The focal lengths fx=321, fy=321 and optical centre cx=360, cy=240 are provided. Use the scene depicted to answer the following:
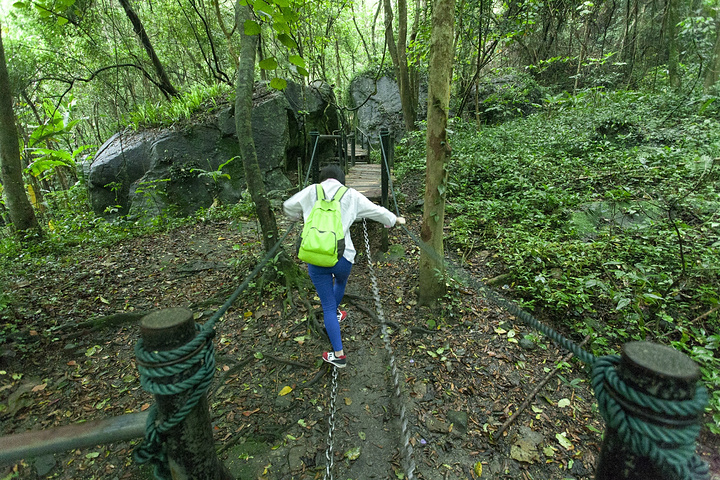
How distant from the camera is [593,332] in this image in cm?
302

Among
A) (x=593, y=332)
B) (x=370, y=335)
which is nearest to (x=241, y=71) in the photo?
(x=370, y=335)

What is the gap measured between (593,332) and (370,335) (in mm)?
2256

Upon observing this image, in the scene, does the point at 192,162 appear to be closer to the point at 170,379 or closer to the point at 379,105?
the point at 170,379

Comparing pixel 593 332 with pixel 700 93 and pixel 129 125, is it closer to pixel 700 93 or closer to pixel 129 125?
pixel 700 93

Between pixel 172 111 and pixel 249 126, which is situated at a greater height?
pixel 172 111

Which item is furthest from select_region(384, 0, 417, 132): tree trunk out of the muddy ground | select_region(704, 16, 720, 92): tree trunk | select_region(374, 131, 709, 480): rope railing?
select_region(374, 131, 709, 480): rope railing

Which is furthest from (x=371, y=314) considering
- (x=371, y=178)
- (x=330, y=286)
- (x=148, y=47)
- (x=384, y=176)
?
(x=148, y=47)

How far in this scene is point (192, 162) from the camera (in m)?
8.17

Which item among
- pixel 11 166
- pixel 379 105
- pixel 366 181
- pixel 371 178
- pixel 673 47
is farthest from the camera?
pixel 379 105

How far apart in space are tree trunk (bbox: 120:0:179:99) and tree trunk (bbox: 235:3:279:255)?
23.2 ft

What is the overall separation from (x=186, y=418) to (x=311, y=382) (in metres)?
2.19

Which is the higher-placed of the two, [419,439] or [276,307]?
[276,307]

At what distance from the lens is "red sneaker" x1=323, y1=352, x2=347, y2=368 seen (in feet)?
10.6

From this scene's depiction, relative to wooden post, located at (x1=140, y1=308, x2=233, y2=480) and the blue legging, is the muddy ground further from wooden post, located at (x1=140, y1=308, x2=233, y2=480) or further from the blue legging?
wooden post, located at (x1=140, y1=308, x2=233, y2=480)
